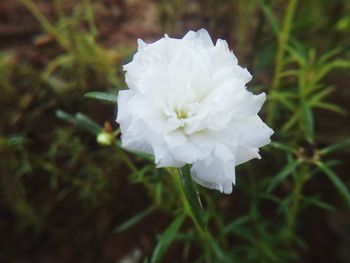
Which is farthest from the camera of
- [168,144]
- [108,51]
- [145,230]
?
[108,51]

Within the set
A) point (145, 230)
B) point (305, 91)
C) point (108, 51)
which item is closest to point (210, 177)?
point (305, 91)

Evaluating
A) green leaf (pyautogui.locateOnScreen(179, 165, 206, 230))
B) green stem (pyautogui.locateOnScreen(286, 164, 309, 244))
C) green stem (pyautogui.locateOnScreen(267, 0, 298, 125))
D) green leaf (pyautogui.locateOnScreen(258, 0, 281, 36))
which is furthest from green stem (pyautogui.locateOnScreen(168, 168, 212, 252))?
green leaf (pyautogui.locateOnScreen(258, 0, 281, 36))

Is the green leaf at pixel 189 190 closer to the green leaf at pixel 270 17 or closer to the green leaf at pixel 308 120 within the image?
the green leaf at pixel 308 120

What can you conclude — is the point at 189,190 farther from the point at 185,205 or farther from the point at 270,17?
the point at 270,17

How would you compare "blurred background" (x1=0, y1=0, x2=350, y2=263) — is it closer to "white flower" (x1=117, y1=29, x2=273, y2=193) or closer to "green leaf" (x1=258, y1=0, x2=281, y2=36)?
"green leaf" (x1=258, y1=0, x2=281, y2=36)

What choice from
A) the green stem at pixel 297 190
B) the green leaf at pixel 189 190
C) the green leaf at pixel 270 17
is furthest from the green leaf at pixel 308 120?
the green leaf at pixel 189 190

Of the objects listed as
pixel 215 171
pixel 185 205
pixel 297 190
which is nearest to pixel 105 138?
pixel 185 205

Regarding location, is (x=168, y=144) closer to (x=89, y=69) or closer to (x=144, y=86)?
(x=144, y=86)

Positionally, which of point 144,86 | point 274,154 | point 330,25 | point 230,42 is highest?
point 230,42
